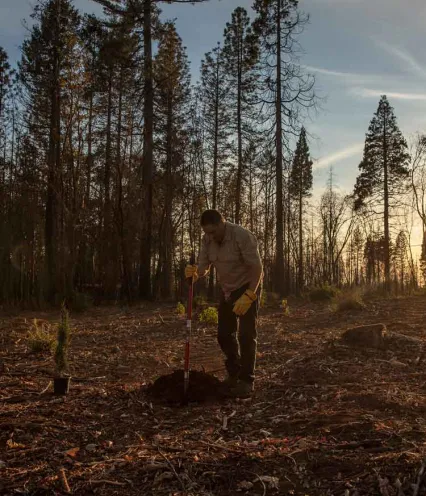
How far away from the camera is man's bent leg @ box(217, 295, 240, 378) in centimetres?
522

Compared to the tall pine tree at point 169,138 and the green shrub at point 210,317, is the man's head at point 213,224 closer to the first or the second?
the green shrub at point 210,317

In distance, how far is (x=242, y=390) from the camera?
4949mm

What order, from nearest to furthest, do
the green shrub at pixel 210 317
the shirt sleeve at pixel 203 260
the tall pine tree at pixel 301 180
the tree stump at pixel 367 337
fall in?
the shirt sleeve at pixel 203 260 < the tree stump at pixel 367 337 < the green shrub at pixel 210 317 < the tall pine tree at pixel 301 180

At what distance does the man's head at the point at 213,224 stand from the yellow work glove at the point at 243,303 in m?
0.72

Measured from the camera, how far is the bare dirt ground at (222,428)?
2.76 m

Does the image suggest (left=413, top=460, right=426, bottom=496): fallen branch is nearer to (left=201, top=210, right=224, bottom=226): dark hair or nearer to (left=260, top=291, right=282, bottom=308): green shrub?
(left=201, top=210, right=224, bottom=226): dark hair

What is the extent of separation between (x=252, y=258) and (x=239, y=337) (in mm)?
863

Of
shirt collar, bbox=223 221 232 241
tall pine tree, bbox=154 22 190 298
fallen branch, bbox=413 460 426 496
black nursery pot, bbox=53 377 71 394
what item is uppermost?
tall pine tree, bbox=154 22 190 298

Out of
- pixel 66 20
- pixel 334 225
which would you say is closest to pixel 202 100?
pixel 66 20

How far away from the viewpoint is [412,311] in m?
12.7

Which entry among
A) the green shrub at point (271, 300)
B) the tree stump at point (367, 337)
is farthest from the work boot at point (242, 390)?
the green shrub at point (271, 300)

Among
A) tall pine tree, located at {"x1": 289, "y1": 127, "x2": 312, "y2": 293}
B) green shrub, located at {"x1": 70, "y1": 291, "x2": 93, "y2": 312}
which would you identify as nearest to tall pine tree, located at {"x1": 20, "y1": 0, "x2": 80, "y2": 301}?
green shrub, located at {"x1": 70, "y1": 291, "x2": 93, "y2": 312}

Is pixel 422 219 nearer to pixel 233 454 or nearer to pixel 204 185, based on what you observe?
pixel 204 185

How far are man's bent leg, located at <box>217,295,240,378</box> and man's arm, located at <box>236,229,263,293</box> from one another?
1.27ft
